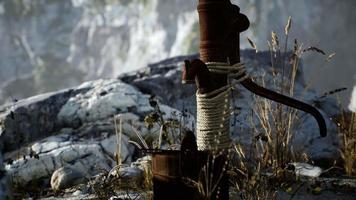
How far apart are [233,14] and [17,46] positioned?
319ft

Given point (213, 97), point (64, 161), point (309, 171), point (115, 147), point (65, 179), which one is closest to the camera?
point (213, 97)

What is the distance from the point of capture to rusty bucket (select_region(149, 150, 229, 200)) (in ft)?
7.34

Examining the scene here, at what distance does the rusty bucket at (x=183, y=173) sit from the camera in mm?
2236

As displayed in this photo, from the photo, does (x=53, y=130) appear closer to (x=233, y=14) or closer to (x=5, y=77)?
(x=233, y=14)

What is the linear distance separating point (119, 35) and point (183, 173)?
80776 mm

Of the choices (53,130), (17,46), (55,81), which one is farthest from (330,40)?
(17,46)

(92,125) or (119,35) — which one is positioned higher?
(119,35)

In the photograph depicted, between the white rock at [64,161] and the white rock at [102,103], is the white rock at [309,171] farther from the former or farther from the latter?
the white rock at [102,103]

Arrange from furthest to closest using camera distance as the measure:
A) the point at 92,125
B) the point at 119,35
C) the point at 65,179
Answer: the point at 119,35, the point at 92,125, the point at 65,179

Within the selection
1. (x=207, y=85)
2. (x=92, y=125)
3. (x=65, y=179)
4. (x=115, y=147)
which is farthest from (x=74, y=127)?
(x=207, y=85)

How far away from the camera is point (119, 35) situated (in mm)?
81062

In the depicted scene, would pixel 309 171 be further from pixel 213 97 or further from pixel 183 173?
pixel 183 173

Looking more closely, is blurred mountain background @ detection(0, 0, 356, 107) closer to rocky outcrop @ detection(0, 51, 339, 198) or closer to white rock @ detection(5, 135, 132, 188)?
rocky outcrop @ detection(0, 51, 339, 198)

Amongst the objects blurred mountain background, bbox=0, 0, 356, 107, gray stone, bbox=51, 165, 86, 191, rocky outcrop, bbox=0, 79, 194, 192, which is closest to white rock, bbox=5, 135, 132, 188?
rocky outcrop, bbox=0, 79, 194, 192
